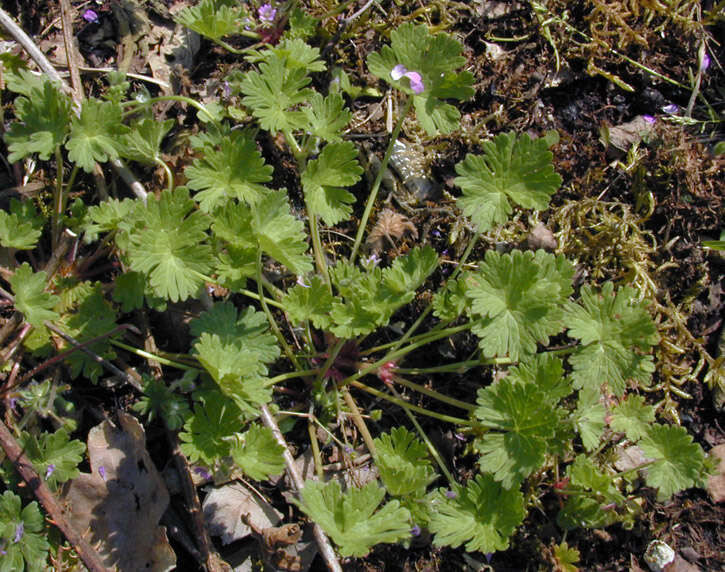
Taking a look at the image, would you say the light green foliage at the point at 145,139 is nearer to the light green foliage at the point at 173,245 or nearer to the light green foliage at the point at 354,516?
the light green foliage at the point at 173,245

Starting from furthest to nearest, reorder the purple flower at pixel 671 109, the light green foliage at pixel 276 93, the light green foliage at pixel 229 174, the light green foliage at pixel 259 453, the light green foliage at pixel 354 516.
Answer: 1. the purple flower at pixel 671 109
2. the light green foliage at pixel 276 93
3. the light green foliage at pixel 229 174
4. the light green foliage at pixel 259 453
5. the light green foliage at pixel 354 516

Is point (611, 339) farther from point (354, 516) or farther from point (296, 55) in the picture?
point (296, 55)

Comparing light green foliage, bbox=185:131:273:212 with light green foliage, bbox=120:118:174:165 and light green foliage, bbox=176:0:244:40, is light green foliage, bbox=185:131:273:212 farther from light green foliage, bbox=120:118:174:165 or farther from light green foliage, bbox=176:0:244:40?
light green foliage, bbox=176:0:244:40

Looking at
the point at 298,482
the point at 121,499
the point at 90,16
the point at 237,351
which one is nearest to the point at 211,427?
the point at 237,351

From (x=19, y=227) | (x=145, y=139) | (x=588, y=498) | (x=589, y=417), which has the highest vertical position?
(x=145, y=139)

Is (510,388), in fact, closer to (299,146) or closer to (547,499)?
(547,499)

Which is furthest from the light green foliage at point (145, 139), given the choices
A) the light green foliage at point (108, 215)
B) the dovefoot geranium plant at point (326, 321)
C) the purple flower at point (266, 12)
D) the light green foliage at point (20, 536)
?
the light green foliage at point (20, 536)
